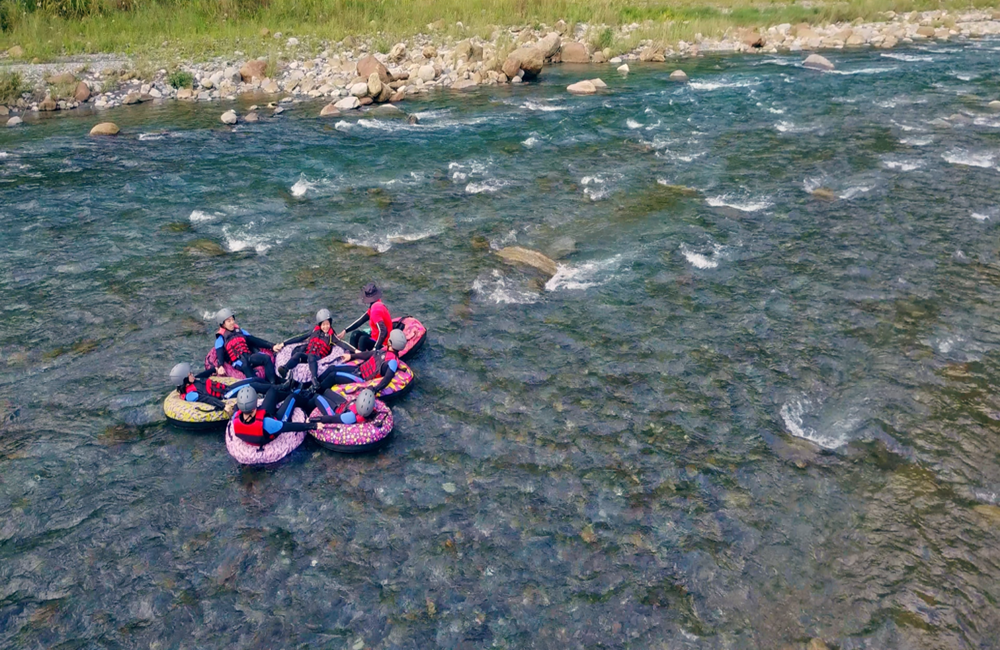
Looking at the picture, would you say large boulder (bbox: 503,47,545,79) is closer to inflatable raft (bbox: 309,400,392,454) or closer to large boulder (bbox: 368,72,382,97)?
large boulder (bbox: 368,72,382,97)

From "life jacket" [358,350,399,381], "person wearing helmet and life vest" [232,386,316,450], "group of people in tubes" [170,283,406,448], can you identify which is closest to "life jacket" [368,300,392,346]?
"group of people in tubes" [170,283,406,448]

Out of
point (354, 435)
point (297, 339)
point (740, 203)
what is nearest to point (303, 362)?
point (297, 339)

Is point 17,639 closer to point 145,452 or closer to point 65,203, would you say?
point 145,452

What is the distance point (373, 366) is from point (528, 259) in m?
5.38

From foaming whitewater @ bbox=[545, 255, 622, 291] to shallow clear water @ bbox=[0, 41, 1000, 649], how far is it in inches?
4.0

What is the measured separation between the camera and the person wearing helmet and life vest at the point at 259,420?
Answer: 9.96 metres

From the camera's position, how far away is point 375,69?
31594mm

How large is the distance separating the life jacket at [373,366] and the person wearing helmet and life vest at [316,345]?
772mm

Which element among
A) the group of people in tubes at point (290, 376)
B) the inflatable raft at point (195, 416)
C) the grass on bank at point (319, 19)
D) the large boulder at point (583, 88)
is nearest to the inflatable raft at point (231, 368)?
the group of people in tubes at point (290, 376)

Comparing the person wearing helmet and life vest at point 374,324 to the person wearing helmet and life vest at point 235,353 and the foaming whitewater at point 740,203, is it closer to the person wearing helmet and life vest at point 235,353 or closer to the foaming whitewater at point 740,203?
the person wearing helmet and life vest at point 235,353

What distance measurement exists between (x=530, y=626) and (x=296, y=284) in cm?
970

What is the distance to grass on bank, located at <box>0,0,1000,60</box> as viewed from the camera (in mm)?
34719

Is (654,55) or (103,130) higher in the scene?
(654,55)

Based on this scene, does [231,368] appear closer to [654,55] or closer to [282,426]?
[282,426]
